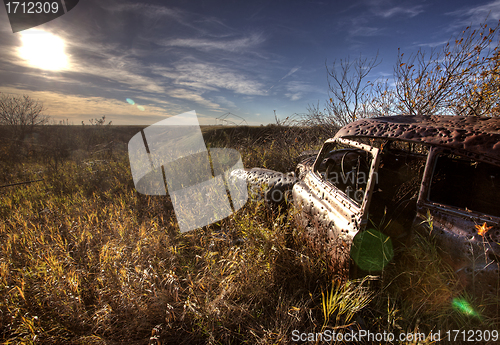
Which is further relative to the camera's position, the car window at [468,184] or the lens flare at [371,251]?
the car window at [468,184]

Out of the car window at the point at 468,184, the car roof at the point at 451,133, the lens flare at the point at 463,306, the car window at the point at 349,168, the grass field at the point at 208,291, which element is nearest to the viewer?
the car roof at the point at 451,133

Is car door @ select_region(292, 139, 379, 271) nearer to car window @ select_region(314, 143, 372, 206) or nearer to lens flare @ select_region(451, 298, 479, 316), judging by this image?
car window @ select_region(314, 143, 372, 206)

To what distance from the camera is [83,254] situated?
9.99 ft

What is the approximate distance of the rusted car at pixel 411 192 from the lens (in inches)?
55.6

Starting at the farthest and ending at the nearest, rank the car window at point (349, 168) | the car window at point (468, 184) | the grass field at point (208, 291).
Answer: the car window at point (349, 168)
the car window at point (468, 184)
the grass field at point (208, 291)

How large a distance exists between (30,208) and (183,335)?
4775 millimetres

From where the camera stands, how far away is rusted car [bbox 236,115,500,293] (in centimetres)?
141

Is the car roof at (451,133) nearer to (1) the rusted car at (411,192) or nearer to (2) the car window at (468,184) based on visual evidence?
(1) the rusted car at (411,192)

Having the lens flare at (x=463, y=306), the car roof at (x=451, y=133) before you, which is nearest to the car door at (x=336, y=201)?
the car roof at (x=451, y=133)

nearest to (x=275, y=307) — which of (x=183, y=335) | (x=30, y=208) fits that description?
(x=183, y=335)

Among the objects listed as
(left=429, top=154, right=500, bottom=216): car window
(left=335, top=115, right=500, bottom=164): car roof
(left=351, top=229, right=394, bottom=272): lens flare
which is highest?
(left=335, top=115, right=500, bottom=164): car roof

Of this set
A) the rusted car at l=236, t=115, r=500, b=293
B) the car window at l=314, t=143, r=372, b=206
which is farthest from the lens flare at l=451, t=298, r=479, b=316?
the car window at l=314, t=143, r=372, b=206

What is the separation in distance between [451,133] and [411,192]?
1.51 m

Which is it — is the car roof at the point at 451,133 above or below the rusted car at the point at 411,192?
above
